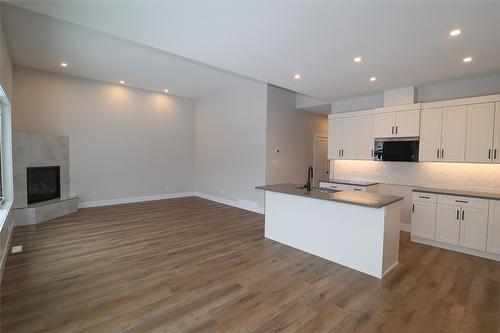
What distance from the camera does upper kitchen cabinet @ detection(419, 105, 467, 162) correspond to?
409 cm

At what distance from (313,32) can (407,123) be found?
10.0 ft

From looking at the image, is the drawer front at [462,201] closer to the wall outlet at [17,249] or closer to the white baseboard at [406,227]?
the white baseboard at [406,227]

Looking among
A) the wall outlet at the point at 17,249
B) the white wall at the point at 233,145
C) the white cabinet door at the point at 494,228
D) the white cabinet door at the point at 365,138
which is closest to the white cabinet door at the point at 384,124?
the white cabinet door at the point at 365,138

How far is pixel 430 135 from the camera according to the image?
441 centimetres

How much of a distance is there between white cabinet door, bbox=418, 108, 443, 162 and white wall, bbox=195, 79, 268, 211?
3.29 meters

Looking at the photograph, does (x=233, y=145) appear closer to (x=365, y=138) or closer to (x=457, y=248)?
(x=365, y=138)

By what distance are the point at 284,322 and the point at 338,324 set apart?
0.49 metres

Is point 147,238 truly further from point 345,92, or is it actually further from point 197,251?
point 345,92

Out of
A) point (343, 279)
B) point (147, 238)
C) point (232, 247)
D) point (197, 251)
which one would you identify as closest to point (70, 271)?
point (147, 238)

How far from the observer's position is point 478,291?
109 inches

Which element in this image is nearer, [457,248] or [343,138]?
[457,248]

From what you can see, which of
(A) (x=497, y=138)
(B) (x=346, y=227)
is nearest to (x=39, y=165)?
(B) (x=346, y=227)

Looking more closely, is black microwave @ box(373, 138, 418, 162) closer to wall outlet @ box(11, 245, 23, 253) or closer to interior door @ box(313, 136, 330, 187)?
interior door @ box(313, 136, 330, 187)

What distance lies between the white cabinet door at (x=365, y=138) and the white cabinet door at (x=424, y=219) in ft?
4.47
